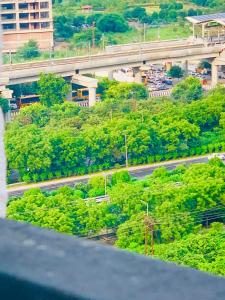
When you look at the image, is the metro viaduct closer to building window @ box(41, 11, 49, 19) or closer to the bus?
the bus

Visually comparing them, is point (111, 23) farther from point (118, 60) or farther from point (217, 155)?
point (217, 155)

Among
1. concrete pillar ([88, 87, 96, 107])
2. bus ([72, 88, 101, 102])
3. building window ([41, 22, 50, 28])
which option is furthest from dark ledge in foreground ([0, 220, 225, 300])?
building window ([41, 22, 50, 28])

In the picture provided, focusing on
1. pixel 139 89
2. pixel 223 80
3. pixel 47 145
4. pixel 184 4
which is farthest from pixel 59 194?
pixel 184 4

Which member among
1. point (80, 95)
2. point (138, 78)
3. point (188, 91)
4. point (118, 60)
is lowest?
point (80, 95)

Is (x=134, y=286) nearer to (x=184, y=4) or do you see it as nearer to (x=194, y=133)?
(x=194, y=133)

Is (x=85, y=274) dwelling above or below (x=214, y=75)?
above

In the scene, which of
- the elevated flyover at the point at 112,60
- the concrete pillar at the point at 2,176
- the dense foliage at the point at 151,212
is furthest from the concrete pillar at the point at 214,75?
the concrete pillar at the point at 2,176

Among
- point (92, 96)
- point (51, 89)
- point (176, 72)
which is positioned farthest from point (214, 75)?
point (51, 89)
